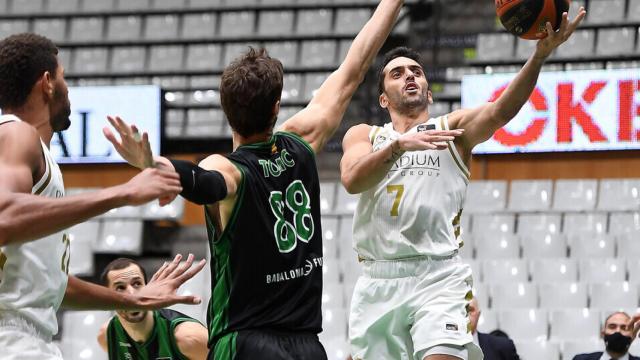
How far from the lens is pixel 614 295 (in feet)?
31.5

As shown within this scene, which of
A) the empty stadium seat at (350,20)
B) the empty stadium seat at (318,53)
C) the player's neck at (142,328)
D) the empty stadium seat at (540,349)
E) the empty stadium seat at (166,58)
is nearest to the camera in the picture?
the player's neck at (142,328)

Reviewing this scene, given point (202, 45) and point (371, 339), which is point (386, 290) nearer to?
point (371, 339)

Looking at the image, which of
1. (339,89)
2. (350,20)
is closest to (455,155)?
(339,89)

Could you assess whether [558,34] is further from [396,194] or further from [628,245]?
[628,245]

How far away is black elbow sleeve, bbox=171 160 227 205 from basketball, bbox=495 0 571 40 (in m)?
2.25

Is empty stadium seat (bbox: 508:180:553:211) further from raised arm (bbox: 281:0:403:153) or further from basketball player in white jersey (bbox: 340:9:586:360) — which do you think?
raised arm (bbox: 281:0:403:153)

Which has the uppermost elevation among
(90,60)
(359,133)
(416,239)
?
(90,60)

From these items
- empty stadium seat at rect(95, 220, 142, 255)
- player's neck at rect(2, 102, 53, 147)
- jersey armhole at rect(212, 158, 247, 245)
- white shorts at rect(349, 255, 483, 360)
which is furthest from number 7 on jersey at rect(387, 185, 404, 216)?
empty stadium seat at rect(95, 220, 142, 255)

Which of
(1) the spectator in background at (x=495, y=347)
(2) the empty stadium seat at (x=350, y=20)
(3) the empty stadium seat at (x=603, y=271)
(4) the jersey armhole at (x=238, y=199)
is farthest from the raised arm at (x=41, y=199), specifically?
(2) the empty stadium seat at (x=350, y=20)

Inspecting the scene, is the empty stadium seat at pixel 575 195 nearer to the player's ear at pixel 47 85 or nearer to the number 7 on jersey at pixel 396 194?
the number 7 on jersey at pixel 396 194

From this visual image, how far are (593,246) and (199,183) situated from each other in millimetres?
7786

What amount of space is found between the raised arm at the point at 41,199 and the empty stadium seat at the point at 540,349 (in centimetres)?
649

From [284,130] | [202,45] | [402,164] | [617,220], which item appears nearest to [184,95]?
[202,45]

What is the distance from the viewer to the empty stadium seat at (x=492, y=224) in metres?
10.8
